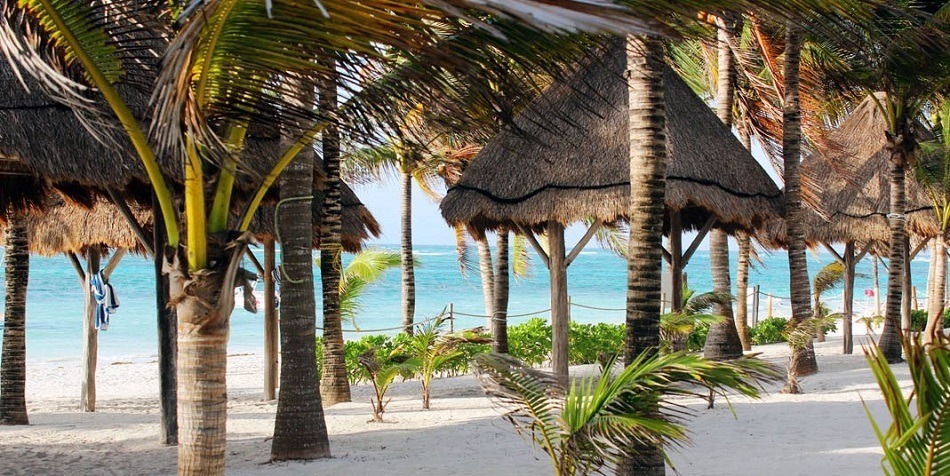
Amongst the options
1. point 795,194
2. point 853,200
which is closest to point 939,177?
point 853,200

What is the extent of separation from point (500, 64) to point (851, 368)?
36.8 ft

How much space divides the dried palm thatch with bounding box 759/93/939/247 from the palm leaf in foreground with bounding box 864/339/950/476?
13.5 meters

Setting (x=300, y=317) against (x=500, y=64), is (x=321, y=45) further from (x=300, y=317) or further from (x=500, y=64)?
(x=300, y=317)

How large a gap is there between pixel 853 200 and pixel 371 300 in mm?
40231

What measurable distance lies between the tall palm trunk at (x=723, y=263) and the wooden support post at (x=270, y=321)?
592cm

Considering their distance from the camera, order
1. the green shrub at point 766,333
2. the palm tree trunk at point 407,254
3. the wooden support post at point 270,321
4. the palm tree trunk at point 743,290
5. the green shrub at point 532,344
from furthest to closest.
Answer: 1. the green shrub at point 766,333
2. the palm tree trunk at point 407,254
3. the palm tree trunk at point 743,290
4. the green shrub at point 532,344
5. the wooden support post at point 270,321

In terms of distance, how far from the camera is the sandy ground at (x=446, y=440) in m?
7.34

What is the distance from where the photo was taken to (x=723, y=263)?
15023mm

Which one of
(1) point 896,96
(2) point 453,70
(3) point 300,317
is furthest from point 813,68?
(2) point 453,70

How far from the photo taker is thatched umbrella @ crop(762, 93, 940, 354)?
16.1 m

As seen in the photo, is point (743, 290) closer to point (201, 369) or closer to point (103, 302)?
point (103, 302)

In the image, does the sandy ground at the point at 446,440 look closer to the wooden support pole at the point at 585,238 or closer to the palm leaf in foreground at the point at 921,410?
the wooden support pole at the point at 585,238

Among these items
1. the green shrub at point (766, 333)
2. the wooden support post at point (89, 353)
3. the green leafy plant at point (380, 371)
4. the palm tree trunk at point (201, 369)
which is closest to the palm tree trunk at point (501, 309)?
the green leafy plant at point (380, 371)

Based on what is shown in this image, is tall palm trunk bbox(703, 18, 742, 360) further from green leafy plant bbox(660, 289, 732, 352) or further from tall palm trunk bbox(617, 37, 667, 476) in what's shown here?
tall palm trunk bbox(617, 37, 667, 476)
